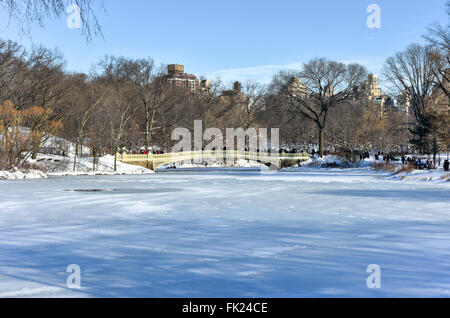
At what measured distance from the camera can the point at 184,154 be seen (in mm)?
54969

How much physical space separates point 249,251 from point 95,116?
45.2m

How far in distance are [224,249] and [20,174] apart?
30.7m

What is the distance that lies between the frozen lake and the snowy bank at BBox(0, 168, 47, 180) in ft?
66.7

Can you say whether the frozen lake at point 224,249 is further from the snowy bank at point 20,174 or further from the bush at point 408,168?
the bush at point 408,168

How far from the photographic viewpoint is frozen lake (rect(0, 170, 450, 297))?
6102 mm

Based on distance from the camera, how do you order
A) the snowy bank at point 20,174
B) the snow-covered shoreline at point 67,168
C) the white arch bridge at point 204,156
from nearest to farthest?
the snowy bank at point 20,174, the snow-covered shoreline at point 67,168, the white arch bridge at point 204,156

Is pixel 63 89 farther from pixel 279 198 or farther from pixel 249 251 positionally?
pixel 249 251

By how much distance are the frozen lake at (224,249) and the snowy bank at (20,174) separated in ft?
66.7

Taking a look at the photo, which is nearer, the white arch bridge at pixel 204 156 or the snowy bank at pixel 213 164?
the white arch bridge at pixel 204 156

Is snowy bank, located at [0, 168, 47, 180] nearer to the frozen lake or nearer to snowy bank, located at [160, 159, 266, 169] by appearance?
the frozen lake

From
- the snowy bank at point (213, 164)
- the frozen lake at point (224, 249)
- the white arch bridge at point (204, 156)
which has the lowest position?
the frozen lake at point (224, 249)

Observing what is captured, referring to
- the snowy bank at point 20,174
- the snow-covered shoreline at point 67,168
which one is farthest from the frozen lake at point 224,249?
the snow-covered shoreline at point 67,168

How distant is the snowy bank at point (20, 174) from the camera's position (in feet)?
112

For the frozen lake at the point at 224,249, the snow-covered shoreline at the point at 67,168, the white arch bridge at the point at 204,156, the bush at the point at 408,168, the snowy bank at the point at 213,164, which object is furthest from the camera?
the snowy bank at the point at 213,164
